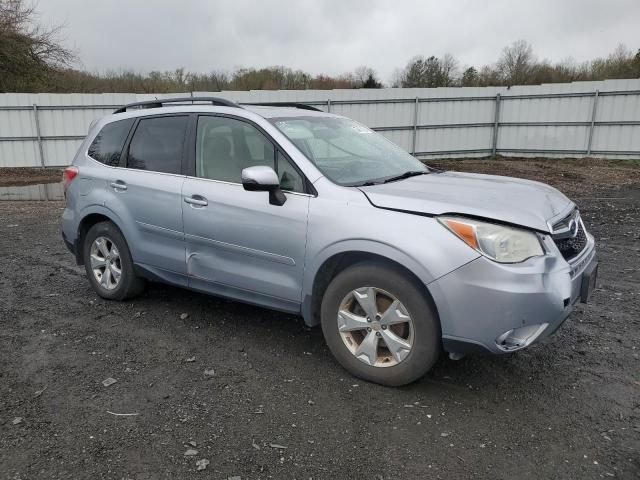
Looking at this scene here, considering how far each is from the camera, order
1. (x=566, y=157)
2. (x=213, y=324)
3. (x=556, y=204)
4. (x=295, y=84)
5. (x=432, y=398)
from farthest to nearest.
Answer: (x=295, y=84)
(x=566, y=157)
(x=213, y=324)
(x=556, y=204)
(x=432, y=398)

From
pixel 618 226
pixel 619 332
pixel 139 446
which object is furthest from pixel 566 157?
pixel 139 446

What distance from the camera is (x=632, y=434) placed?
2.81m

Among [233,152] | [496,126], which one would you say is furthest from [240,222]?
[496,126]

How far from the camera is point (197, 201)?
13.2 ft

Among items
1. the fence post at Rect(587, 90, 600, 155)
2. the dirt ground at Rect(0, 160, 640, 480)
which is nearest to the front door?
the dirt ground at Rect(0, 160, 640, 480)

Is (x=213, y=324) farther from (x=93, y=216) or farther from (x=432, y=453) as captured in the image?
(x=432, y=453)

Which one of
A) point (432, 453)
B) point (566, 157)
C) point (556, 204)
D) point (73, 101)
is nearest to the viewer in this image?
point (432, 453)

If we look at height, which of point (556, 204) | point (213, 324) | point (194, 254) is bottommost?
point (213, 324)

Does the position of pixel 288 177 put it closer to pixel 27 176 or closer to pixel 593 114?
pixel 27 176

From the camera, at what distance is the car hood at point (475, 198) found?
3029 millimetres

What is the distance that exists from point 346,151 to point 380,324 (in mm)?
1500

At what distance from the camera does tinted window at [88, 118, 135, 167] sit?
15.9 feet

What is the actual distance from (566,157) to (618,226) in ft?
34.7

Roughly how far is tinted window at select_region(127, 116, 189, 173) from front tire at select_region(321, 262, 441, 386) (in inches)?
73.7
